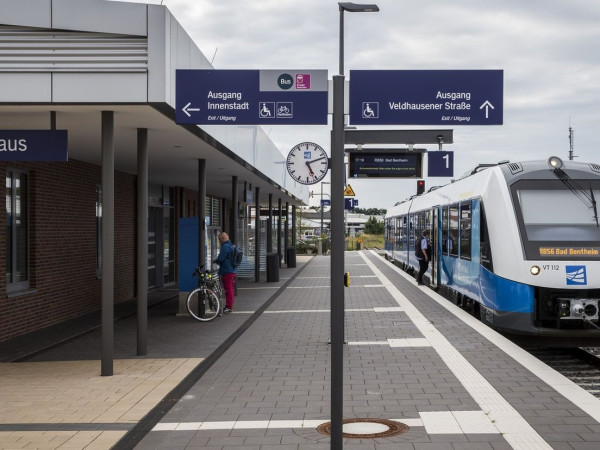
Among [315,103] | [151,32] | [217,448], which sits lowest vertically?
[217,448]

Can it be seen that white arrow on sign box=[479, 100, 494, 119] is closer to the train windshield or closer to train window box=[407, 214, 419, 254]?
the train windshield

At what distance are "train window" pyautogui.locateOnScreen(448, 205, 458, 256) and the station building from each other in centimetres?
462

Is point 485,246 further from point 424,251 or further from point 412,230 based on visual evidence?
point 412,230

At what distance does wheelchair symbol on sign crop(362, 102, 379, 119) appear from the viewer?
6.32 meters

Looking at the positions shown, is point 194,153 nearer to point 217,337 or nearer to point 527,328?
point 217,337

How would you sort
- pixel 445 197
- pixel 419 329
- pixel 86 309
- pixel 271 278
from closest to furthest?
pixel 419 329, pixel 86 309, pixel 445 197, pixel 271 278

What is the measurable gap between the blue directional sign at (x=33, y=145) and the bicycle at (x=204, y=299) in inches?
253

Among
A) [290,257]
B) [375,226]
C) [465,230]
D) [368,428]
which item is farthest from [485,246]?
[375,226]

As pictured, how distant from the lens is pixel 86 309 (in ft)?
52.3

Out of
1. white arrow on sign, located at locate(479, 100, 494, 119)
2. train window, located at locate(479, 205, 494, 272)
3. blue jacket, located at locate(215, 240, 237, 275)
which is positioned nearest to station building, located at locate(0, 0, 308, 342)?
blue jacket, located at locate(215, 240, 237, 275)

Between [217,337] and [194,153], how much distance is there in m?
3.73

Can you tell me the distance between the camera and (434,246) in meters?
20.6

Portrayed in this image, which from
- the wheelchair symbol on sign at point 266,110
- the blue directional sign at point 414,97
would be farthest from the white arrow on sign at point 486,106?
the wheelchair symbol on sign at point 266,110

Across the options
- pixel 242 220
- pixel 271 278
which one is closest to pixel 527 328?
pixel 271 278
